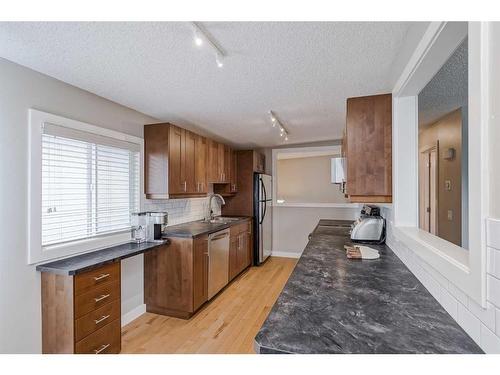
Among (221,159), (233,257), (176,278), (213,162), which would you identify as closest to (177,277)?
(176,278)

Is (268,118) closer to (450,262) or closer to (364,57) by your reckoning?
(364,57)

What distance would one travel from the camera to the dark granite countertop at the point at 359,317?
2.70ft

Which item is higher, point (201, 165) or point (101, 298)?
point (201, 165)

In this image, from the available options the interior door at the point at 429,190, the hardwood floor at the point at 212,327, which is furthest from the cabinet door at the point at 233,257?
the interior door at the point at 429,190

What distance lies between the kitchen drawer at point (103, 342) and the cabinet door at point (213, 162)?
87.8 inches

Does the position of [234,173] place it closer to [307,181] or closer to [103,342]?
[307,181]

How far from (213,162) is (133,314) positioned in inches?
89.2

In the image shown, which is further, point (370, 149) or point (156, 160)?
point (156, 160)

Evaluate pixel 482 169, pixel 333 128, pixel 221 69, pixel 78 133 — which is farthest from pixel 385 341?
pixel 333 128

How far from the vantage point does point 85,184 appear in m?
2.36

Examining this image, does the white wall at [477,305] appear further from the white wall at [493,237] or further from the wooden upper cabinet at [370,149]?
the wooden upper cabinet at [370,149]

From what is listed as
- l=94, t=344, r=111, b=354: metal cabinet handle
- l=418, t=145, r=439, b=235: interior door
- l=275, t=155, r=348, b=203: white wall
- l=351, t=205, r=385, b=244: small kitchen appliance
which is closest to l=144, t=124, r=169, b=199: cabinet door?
l=94, t=344, r=111, b=354: metal cabinet handle

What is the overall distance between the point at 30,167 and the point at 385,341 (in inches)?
94.3

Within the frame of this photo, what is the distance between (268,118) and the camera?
3215 mm
